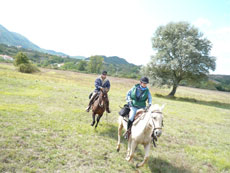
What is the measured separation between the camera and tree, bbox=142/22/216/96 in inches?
970

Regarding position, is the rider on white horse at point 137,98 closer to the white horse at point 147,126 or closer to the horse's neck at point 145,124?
the white horse at point 147,126

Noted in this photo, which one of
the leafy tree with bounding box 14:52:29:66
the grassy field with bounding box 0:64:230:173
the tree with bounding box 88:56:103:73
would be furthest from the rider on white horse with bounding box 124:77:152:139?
the tree with bounding box 88:56:103:73

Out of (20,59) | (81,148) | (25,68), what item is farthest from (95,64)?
(81,148)

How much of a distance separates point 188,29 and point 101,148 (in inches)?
1125

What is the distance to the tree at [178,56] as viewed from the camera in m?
24.6

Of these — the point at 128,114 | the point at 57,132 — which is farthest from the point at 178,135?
the point at 57,132

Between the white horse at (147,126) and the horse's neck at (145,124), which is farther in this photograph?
the horse's neck at (145,124)

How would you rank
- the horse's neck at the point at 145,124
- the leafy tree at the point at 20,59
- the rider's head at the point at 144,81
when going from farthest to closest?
the leafy tree at the point at 20,59 < the rider's head at the point at 144,81 < the horse's neck at the point at 145,124

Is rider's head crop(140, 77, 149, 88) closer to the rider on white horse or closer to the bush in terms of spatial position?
the rider on white horse

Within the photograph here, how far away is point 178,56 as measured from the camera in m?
25.8

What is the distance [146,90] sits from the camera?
5422mm

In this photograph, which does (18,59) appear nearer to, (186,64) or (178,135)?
(186,64)

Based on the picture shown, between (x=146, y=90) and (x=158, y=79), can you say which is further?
(x=158, y=79)

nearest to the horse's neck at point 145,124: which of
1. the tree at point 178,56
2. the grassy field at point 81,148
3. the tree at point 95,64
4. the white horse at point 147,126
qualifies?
the white horse at point 147,126
